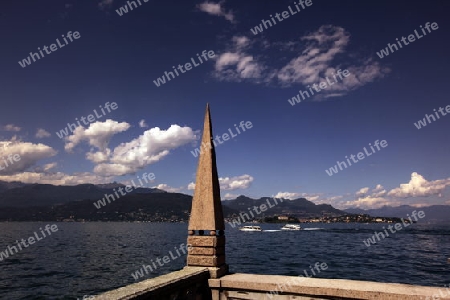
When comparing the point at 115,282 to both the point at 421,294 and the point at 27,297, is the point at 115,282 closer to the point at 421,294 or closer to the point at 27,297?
the point at 27,297

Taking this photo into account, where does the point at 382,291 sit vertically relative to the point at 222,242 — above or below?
below

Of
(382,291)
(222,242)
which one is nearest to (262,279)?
(222,242)

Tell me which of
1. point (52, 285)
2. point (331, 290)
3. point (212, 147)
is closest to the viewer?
point (331, 290)

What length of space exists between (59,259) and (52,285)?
2486 cm

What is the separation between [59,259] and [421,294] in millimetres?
64965

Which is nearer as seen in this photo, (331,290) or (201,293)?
(331,290)

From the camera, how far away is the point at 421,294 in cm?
508

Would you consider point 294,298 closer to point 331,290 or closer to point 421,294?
point 331,290

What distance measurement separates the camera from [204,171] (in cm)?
705

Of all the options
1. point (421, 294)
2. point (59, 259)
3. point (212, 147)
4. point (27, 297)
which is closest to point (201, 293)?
point (212, 147)

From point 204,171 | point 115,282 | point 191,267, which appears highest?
point 204,171

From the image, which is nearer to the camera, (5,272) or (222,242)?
(222,242)

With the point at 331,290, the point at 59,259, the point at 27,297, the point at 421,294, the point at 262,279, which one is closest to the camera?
the point at 421,294

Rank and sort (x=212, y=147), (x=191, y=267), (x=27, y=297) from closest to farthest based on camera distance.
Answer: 1. (x=191, y=267)
2. (x=212, y=147)
3. (x=27, y=297)
